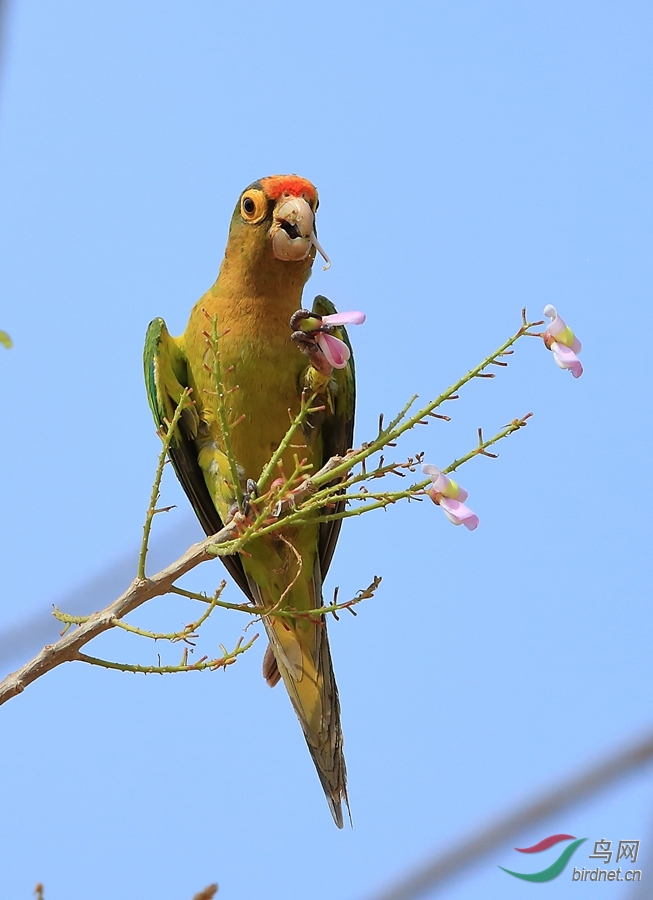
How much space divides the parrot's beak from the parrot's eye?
0.05m

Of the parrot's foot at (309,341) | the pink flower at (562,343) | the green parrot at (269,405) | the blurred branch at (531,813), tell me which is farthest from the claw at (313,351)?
the blurred branch at (531,813)

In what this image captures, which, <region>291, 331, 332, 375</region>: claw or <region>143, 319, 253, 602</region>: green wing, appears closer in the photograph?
<region>291, 331, 332, 375</region>: claw

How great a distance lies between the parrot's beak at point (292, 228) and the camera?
376 centimetres

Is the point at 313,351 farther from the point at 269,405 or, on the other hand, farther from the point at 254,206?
the point at 254,206

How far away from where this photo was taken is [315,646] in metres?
4.31

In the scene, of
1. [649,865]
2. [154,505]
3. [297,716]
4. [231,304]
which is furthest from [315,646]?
[649,865]

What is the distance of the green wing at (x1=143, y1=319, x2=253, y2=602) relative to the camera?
4.12 meters

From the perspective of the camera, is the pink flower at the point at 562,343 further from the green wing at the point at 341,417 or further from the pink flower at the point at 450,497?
the green wing at the point at 341,417

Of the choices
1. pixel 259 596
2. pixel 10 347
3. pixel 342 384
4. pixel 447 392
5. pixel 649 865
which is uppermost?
pixel 342 384

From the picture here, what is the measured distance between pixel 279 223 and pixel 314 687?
198 centimetres

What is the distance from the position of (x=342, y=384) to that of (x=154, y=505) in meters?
2.00

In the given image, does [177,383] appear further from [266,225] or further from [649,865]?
[649,865]

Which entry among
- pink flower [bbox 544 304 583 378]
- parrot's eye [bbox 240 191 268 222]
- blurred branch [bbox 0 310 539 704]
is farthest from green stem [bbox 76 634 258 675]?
parrot's eye [bbox 240 191 268 222]

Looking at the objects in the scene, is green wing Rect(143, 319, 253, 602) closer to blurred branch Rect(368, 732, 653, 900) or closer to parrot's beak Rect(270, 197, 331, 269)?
parrot's beak Rect(270, 197, 331, 269)
